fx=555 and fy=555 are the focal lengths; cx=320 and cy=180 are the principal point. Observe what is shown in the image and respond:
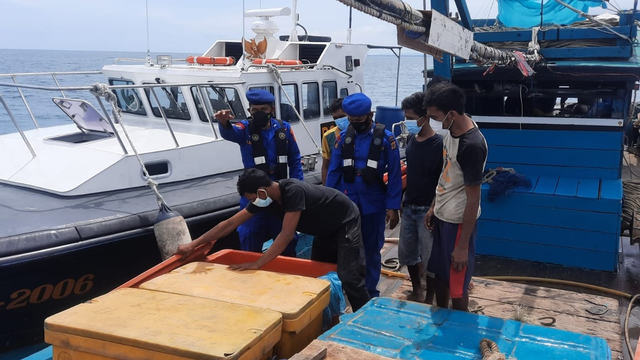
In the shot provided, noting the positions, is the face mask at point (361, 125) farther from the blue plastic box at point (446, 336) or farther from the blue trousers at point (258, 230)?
the blue plastic box at point (446, 336)

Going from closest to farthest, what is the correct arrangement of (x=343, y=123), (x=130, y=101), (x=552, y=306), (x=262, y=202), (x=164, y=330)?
(x=164, y=330), (x=262, y=202), (x=552, y=306), (x=343, y=123), (x=130, y=101)

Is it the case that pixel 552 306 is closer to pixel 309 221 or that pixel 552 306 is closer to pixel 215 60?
pixel 309 221

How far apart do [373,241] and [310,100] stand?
9.84ft

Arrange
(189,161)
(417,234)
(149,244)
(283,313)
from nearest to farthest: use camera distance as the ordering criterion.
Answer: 1. (283,313)
2. (417,234)
3. (149,244)
4. (189,161)

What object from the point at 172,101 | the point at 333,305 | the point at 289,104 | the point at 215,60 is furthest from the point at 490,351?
the point at 215,60

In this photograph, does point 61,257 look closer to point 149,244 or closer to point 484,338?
point 149,244

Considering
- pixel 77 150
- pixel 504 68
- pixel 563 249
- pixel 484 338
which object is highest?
pixel 504 68

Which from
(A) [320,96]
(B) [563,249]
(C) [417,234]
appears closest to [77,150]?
(A) [320,96]

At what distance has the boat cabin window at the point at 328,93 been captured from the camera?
669 centimetres

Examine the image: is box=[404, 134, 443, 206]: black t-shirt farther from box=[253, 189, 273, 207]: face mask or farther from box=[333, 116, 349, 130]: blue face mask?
box=[253, 189, 273, 207]: face mask

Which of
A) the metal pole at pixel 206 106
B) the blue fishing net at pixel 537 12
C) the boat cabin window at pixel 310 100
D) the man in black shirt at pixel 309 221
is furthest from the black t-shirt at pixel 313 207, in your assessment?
the blue fishing net at pixel 537 12

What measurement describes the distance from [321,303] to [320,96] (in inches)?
169

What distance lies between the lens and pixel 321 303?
2611 millimetres

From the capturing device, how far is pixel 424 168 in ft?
11.7
